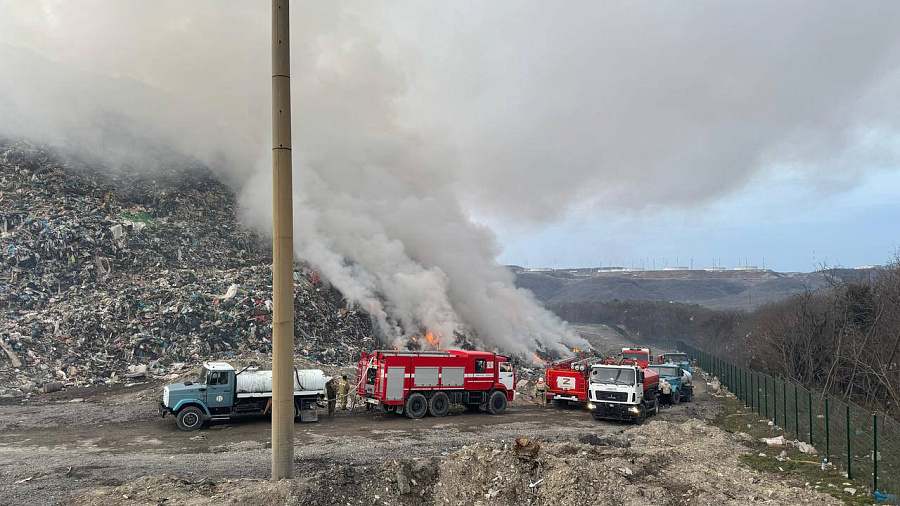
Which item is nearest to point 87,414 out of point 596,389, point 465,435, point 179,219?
point 465,435

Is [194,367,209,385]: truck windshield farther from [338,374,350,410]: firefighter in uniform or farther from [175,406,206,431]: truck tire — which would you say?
[338,374,350,410]: firefighter in uniform

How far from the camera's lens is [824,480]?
10531 millimetres

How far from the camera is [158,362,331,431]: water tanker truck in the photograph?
14891 millimetres

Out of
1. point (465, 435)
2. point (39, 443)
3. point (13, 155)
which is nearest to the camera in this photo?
point (39, 443)

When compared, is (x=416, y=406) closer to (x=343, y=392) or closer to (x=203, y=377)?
(x=343, y=392)

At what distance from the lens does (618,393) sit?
58.6 ft

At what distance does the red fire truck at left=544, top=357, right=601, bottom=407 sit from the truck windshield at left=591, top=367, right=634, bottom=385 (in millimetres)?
1748

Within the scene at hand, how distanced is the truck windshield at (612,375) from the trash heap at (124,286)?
1170cm

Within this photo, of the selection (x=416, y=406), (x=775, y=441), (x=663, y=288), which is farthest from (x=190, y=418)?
(x=663, y=288)

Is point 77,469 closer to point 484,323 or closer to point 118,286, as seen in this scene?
point 118,286

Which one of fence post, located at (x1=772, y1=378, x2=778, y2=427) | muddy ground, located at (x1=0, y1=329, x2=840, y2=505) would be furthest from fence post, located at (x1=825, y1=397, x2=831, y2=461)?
fence post, located at (x1=772, y1=378, x2=778, y2=427)

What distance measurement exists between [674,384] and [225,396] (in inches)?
696

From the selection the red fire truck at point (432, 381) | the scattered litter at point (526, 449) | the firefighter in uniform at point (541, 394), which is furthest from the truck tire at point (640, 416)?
the scattered litter at point (526, 449)

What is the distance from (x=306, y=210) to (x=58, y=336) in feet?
48.2
